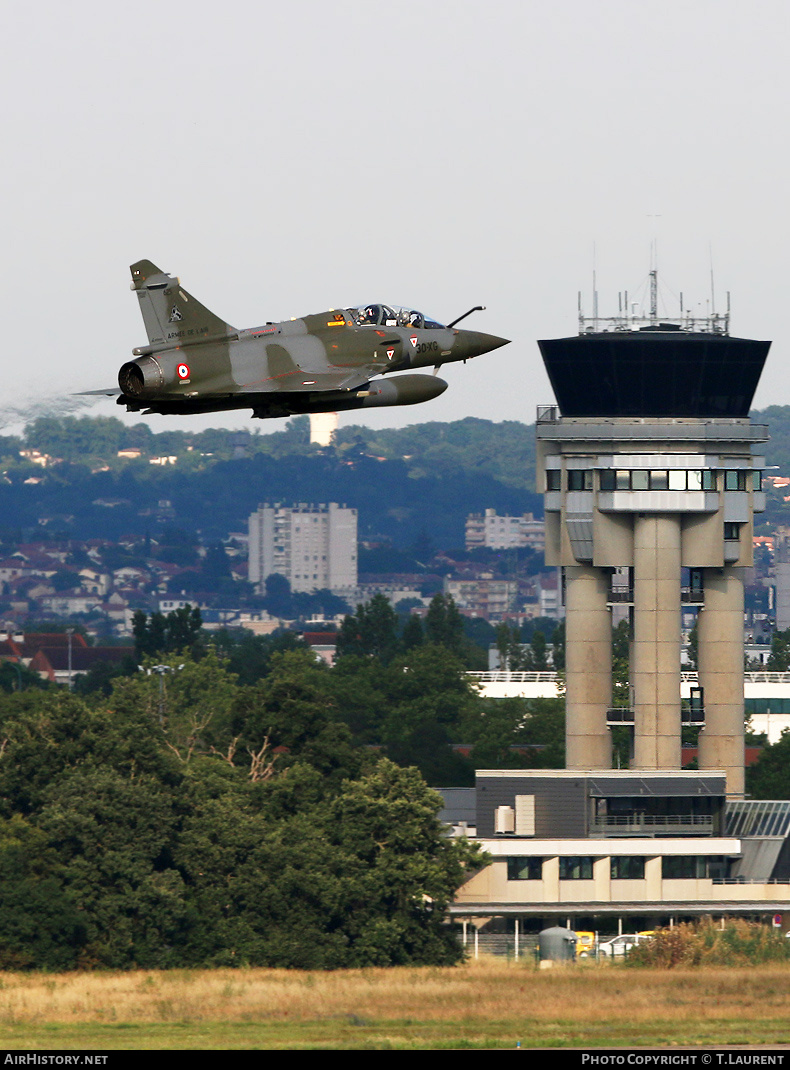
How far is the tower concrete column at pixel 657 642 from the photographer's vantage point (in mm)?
148500

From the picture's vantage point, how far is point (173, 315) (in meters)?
76.9

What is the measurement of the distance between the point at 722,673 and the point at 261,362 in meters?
80.7

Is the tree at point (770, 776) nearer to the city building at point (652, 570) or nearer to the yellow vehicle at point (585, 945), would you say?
the city building at point (652, 570)

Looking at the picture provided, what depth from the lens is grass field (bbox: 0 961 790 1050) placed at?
89188mm

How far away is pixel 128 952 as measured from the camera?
11831 centimetres

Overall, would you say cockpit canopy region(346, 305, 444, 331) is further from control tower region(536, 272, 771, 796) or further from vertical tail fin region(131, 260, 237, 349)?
control tower region(536, 272, 771, 796)

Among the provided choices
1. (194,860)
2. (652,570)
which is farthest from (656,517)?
(194,860)

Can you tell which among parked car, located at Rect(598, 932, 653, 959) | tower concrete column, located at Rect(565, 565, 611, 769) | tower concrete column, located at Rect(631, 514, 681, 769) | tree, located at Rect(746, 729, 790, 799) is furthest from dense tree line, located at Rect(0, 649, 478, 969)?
A: tree, located at Rect(746, 729, 790, 799)

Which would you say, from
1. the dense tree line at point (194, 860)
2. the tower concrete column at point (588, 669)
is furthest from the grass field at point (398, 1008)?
the tower concrete column at point (588, 669)

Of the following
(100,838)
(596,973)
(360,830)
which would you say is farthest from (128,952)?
(596,973)

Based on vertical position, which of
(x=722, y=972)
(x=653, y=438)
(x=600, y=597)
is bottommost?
(x=722, y=972)

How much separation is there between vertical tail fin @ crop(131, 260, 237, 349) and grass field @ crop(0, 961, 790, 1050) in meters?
28.2

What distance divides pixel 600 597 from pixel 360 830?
3140 centimetres

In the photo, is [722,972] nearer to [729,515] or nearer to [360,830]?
[360,830]
